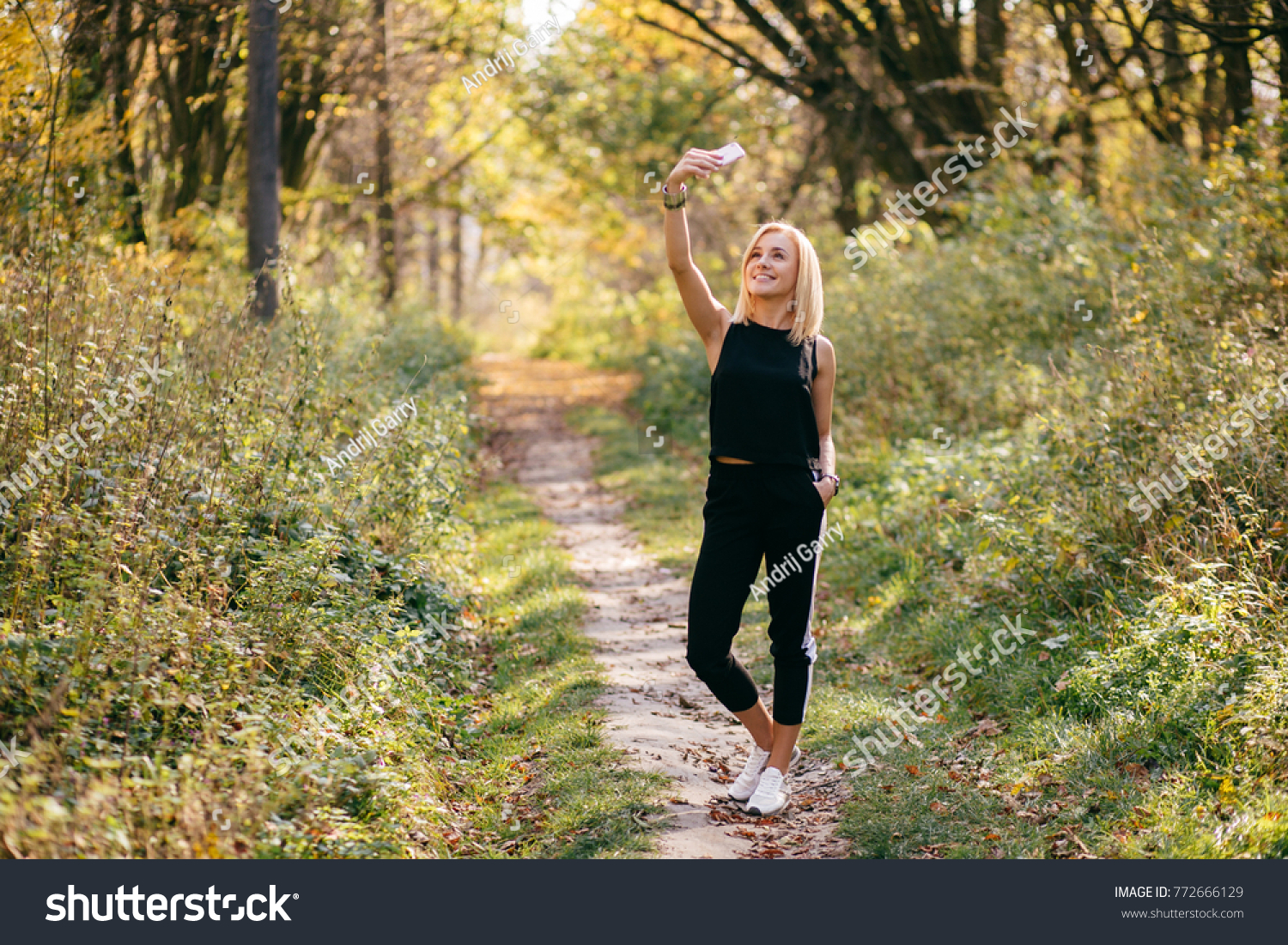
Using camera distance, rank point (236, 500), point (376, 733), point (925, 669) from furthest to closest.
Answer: point (925, 669)
point (236, 500)
point (376, 733)

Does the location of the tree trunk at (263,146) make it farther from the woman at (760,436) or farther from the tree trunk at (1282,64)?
the tree trunk at (1282,64)

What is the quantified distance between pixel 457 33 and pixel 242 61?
4.32 meters

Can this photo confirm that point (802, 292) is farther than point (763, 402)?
Yes

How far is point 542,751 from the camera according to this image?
5160mm

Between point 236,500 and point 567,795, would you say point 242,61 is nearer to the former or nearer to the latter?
point 236,500

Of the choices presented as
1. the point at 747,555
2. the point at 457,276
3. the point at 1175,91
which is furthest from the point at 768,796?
the point at 457,276

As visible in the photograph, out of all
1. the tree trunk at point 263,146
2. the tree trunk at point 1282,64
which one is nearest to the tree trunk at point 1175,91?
the tree trunk at point 1282,64

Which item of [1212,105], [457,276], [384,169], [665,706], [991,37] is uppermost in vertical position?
[991,37]

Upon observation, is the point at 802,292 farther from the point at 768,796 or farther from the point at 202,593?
the point at 202,593

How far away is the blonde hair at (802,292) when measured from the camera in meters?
4.24

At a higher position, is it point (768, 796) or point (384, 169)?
point (384, 169)

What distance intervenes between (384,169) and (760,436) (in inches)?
630
